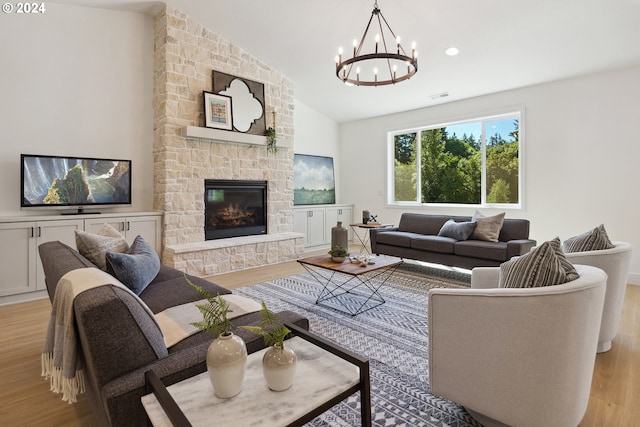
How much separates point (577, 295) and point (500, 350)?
40cm

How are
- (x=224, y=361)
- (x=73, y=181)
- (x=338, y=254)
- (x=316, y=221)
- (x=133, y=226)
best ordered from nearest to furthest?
1. (x=224, y=361)
2. (x=338, y=254)
3. (x=73, y=181)
4. (x=133, y=226)
5. (x=316, y=221)

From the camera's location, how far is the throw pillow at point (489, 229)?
14.3ft

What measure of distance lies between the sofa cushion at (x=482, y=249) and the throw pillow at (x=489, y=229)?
4.0 inches

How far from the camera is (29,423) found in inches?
70.1

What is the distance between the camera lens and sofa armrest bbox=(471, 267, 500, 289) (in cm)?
235

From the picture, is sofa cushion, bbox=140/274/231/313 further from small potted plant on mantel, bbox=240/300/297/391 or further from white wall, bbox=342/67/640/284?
white wall, bbox=342/67/640/284

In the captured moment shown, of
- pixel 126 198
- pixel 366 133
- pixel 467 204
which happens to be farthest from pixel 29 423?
pixel 366 133

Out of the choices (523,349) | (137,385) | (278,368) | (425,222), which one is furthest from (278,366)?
(425,222)

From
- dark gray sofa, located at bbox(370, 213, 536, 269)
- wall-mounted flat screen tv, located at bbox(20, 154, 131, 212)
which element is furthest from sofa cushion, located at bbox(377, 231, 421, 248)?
wall-mounted flat screen tv, located at bbox(20, 154, 131, 212)

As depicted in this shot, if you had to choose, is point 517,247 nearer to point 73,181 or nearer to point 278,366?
point 278,366

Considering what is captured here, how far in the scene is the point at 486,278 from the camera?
238 cm

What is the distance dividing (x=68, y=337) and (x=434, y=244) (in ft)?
13.6

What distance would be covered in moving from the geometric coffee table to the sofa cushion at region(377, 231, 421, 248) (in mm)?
528

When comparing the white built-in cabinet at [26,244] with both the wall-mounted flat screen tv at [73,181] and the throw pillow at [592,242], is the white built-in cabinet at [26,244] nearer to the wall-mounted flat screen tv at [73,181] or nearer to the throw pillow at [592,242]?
the wall-mounted flat screen tv at [73,181]
